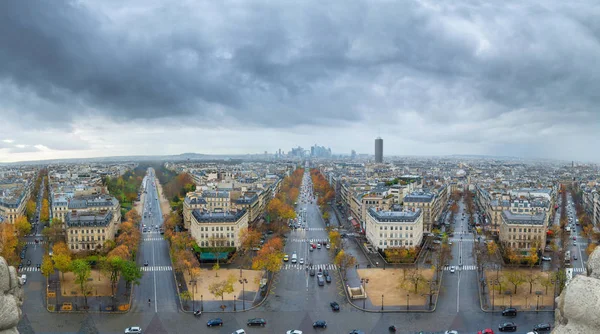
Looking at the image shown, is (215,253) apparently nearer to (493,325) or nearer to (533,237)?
(493,325)

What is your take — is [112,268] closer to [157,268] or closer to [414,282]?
[157,268]

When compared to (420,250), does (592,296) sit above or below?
above

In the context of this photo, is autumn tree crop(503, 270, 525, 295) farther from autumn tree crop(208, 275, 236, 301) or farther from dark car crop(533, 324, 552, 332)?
autumn tree crop(208, 275, 236, 301)

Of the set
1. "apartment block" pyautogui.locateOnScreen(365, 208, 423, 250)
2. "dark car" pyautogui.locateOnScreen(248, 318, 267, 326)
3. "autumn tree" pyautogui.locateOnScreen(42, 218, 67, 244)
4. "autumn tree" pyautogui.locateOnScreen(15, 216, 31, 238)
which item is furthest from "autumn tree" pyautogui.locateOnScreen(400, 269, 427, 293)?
"autumn tree" pyautogui.locateOnScreen(15, 216, 31, 238)

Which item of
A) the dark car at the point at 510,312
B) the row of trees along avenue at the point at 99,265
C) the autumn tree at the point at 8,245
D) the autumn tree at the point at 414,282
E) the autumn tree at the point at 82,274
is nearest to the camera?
the dark car at the point at 510,312

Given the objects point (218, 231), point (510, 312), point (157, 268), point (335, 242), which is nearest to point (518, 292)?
point (510, 312)

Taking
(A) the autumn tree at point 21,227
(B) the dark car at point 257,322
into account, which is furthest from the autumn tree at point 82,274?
(A) the autumn tree at point 21,227

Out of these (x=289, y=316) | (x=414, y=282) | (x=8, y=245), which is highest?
(x=8, y=245)

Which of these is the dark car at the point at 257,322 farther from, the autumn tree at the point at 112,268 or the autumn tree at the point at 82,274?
the autumn tree at the point at 82,274

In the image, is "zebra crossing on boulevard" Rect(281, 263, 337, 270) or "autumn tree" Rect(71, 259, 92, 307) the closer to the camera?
"autumn tree" Rect(71, 259, 92, 307)

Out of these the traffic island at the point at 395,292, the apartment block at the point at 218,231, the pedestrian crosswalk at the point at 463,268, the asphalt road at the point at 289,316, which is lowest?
the asphalt road at the point at 289,316

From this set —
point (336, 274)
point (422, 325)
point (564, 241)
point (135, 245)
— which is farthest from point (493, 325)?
point (135, 245)
